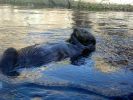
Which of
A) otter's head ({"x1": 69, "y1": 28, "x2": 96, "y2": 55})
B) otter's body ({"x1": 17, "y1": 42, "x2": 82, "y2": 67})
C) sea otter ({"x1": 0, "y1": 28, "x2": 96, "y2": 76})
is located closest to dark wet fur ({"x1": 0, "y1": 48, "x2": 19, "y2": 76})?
sea otter ({"x1": 0, "y1": 28, "x2": 96, "y2": 76})

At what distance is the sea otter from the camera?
8812 millimetres

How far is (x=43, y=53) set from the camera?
31.8ft

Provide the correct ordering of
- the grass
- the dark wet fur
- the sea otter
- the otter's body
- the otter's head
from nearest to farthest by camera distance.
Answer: the dark wet fur < the sea otter < the otter's body < the otter's head < the grass

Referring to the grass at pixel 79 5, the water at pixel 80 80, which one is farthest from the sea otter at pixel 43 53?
the grass at pixel 79 5

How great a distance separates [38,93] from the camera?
7613 millimetres

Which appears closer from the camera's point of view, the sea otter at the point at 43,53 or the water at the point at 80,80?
Result: the water at the point at 80,80

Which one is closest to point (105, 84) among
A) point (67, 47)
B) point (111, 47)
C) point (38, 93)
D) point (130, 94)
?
point (130, 94)

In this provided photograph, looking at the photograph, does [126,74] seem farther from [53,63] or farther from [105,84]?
[53,63]

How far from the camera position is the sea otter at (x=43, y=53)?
8812 mm

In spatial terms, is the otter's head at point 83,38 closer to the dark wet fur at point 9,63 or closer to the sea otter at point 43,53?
the sea otter at point 43,53

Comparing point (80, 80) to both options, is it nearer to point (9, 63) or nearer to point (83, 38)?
point (9, 63)

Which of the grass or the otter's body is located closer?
the otter's body

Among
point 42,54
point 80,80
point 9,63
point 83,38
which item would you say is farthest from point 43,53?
point 83,38

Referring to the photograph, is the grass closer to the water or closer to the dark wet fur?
the water
